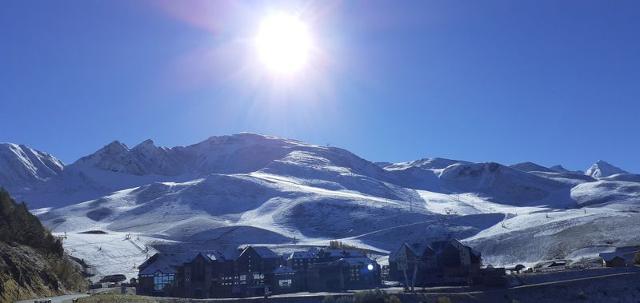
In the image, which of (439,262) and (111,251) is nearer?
(439,262)

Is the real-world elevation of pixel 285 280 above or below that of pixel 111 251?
below

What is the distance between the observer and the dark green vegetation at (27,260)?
145 feet

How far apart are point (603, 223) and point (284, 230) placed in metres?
66.4

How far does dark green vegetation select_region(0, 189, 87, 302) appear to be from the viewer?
44.2 metres

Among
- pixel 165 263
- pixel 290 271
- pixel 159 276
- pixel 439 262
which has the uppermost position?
pixel 165 263

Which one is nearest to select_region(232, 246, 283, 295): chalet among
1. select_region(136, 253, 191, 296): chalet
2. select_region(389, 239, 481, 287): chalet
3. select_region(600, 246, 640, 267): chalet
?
select_region(136, 253, 191, 296): chalet

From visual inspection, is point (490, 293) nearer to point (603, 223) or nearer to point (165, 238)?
point (603, 223)

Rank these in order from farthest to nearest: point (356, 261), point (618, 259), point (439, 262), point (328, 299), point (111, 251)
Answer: point (111, 251) < point (439, 262) < point (356, 261) < point (618, 259) < point (328, 299)

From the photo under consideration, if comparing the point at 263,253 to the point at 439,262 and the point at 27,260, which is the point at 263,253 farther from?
the point at 27,260

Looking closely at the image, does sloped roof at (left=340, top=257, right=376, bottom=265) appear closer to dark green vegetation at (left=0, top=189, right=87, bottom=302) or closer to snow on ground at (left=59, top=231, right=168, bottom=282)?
dark green vegetation at (left=0, top=189, right=87, bottom=302)

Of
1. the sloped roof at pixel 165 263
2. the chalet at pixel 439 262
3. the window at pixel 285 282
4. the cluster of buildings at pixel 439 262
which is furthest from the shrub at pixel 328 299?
the sloped roof at pixel 165 263

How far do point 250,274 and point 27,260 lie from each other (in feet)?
93.3

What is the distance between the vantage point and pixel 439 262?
235 ft

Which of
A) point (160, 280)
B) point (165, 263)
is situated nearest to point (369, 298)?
point (160, 280)
